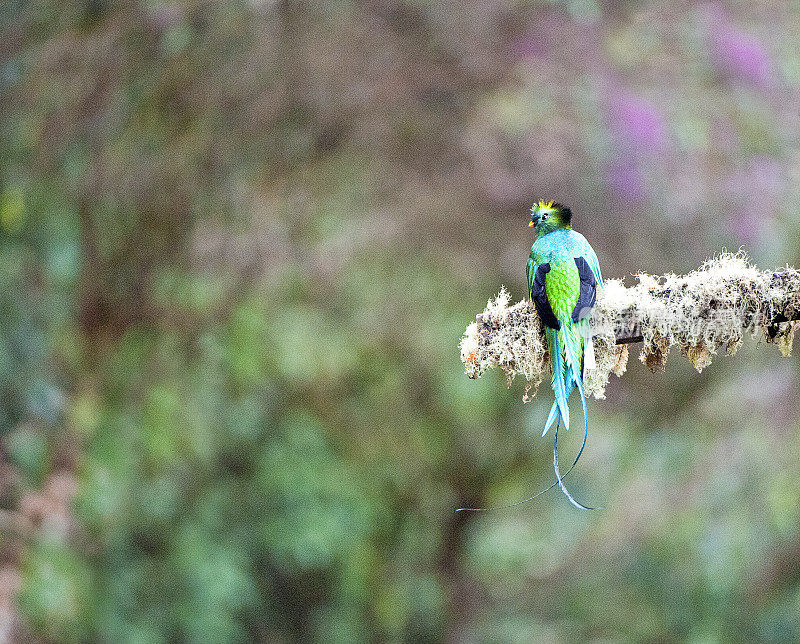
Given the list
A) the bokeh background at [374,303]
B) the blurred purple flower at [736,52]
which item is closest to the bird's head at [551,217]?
the bokeh background at [374,303]

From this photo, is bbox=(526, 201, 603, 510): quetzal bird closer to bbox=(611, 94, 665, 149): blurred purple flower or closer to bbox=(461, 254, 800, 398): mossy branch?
bbox=(461, 254, 800, 398): mossy branch

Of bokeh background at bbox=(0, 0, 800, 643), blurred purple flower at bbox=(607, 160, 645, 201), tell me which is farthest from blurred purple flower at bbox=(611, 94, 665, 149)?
blurred purple flower at bbox=(607, 160, 645, 201)

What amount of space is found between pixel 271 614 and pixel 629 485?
289 cm

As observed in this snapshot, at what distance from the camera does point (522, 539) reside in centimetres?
510

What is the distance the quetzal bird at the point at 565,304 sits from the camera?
1.82 m

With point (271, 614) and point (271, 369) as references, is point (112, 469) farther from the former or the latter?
point (271, 614)

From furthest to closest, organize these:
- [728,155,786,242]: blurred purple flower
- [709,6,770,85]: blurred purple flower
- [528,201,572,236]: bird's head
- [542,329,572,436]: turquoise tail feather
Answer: [709,6,770,85]: blurred purple flower, [728,155,786,242]: blurred purple flower, [528,201,572,236]: bird's head, [542,329,572,436]: turquoise tail feather

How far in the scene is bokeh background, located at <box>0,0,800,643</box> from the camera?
487 cm

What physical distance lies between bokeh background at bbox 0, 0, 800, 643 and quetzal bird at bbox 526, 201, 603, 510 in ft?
9.49

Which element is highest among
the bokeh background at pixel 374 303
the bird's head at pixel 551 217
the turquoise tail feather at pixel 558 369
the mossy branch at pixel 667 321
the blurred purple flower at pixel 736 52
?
the blurred purple flower at pixel 736 52

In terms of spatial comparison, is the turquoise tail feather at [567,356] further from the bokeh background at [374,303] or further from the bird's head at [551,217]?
the bokeh background at [374,303]

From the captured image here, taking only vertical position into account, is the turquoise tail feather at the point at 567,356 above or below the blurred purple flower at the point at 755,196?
below

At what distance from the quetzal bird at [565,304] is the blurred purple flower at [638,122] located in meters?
3.10

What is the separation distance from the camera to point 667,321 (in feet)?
6.18
